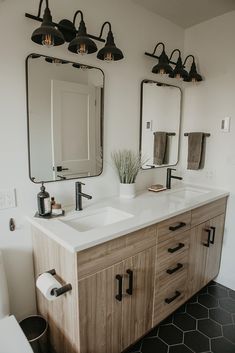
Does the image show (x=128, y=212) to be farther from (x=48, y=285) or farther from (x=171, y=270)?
(x=48, y=285)

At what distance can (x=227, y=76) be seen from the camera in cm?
220

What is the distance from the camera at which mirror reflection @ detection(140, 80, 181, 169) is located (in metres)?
2.22

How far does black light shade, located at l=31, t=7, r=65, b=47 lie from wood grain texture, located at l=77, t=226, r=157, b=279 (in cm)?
114

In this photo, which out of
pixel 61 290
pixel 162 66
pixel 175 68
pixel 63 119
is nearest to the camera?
pixel 61 290

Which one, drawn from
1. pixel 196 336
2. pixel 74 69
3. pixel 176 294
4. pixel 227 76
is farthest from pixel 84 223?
pixel 227 76

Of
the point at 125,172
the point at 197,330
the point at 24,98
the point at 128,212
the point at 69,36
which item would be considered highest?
the point at 69,36

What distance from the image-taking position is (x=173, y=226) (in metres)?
1.71

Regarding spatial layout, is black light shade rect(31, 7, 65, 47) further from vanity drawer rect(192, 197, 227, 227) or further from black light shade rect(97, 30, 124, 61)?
vanity drawer rect(192, 197, 227, 227)

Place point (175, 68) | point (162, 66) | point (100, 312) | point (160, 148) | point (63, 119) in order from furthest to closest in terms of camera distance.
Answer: point (160, 148) < point (175, 68) < point (162, 66) < point (63, 119) < point (100, 312)

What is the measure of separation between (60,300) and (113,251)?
1.39ft

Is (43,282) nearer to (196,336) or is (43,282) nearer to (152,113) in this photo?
(196,336)

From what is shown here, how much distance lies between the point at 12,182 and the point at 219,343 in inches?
71.9

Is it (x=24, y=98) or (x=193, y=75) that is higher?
(x=193, y=75)

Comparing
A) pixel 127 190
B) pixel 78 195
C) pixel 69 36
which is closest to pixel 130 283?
pixel 78 195
